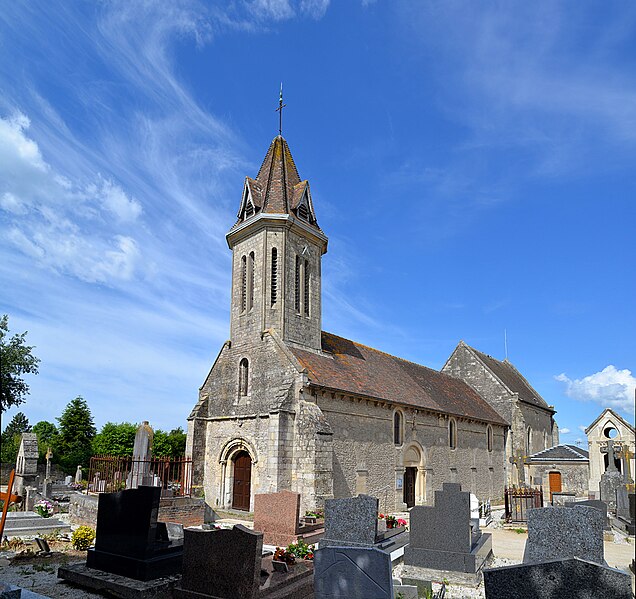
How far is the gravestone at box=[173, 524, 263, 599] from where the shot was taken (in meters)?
7.28

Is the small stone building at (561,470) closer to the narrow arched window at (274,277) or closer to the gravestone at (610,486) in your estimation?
the gravestone at (610,486)

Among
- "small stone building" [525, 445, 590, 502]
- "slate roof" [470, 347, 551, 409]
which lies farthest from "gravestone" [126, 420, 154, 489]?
"slate roof" [470, 347, 551, 409]

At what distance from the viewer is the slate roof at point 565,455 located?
27.1 m

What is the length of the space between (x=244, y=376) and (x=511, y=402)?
20651 mm

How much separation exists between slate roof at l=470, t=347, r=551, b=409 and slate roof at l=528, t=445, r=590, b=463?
642 centimetres

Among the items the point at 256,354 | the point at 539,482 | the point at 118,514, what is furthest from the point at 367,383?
the point at 118,514

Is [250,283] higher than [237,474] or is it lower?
higher

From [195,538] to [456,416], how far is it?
2148cm

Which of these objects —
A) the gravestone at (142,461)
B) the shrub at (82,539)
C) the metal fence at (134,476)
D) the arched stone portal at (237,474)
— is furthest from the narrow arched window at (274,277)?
the shrub at (82,539)

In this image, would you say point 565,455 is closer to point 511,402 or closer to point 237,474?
point 511,402

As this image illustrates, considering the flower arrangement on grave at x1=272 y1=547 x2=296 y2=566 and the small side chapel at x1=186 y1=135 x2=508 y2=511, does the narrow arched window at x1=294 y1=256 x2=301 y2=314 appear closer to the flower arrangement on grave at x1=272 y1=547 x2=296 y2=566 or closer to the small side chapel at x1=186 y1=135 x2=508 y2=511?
the small side chapel at x1=186 y1=135 x2=508 y2=511

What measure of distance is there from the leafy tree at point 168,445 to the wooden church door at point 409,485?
19813 mm

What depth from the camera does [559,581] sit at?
5402 mm

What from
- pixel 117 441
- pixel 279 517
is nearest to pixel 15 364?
pixel 117 441
